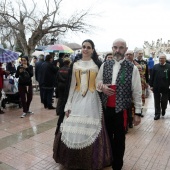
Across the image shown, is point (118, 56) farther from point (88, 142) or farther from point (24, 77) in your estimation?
point (24, 77)

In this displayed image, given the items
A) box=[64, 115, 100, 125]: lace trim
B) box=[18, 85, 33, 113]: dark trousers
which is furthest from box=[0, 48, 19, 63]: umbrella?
box=[64, 115, 100, 125]: lace trim

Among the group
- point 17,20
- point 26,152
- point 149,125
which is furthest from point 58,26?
point 26,152

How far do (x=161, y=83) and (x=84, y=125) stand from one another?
408 cm

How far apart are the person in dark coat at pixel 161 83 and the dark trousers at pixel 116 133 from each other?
11.8ft

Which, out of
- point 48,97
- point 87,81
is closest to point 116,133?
point 87,81

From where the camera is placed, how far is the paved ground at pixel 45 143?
3654 mm

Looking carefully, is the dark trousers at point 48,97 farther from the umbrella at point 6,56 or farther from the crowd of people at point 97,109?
the crowd of people at point 97,109

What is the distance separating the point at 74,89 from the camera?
3436 millimetres

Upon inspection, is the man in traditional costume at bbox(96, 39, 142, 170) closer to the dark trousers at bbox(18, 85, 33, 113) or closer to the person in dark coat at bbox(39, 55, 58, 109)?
the dark trousers at bbox(18, 85, 33, 113)

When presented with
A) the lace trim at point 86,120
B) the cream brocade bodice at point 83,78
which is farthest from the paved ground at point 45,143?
the cream brocade bodice at point 83,78

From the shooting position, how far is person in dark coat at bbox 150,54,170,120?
21.8ft

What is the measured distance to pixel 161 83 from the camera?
6.68m

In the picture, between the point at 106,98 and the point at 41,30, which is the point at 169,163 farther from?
the point at 41,30

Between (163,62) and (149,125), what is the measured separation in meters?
1.85
